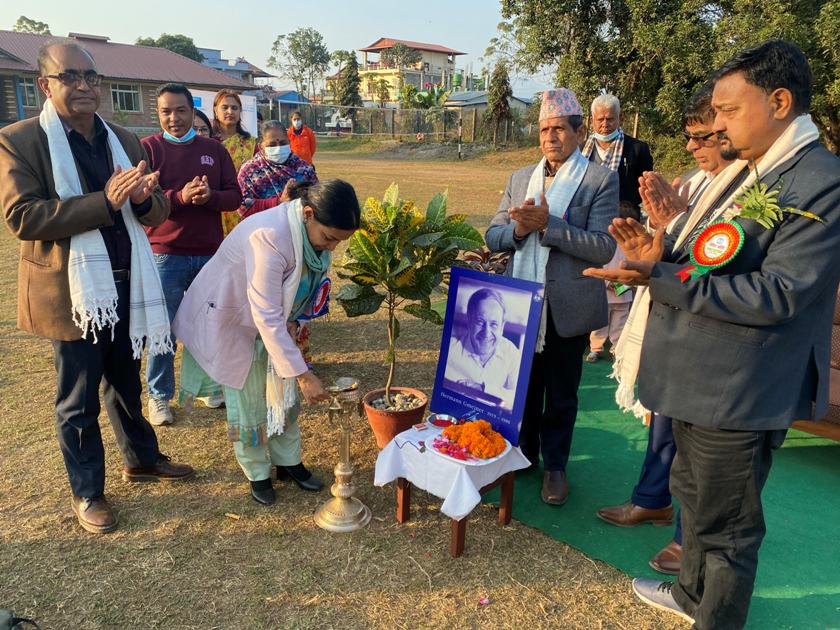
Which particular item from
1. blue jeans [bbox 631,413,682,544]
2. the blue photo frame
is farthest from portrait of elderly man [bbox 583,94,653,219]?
blue jeans [bbox 631,413,682,544]

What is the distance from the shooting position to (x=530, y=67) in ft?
51.8

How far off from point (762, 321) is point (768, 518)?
1.87 meters

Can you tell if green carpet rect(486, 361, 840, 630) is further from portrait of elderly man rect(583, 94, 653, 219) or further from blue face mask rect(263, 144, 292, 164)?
blue face mask rect(263, 144, 292, 164)

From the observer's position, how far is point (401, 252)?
3.11 meters

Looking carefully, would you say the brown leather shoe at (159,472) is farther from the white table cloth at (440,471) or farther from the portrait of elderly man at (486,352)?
the portrait of elderly man at (486,352)

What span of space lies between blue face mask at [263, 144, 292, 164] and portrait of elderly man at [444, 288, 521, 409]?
84.9 inches

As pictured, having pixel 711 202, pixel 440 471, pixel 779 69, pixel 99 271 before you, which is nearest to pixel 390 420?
pixel 440 471

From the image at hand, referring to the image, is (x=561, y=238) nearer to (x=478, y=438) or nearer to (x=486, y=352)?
(x=486, y=352)

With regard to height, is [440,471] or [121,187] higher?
[121,187]

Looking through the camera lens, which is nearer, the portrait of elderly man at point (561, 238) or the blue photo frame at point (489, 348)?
the portrait of elderly man at point (561, 238)

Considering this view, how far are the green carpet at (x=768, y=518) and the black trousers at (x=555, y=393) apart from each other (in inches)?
11.6

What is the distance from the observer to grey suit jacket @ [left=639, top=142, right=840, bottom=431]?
165 cm

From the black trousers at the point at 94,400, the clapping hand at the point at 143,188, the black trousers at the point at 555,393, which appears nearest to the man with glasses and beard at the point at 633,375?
the black trousers at the point at 555,393

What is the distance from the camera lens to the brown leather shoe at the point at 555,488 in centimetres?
314
